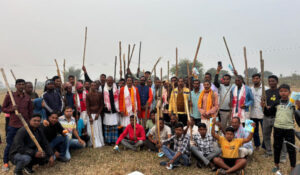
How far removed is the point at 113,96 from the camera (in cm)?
609

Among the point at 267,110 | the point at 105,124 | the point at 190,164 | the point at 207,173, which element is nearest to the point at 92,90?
the point at 105,124

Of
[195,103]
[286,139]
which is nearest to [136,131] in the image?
[195,103]

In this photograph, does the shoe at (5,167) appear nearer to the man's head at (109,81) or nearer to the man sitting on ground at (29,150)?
the man sitting on ground at (29,150)

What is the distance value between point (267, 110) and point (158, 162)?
2.49 meters

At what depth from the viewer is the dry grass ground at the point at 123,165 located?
4332mm

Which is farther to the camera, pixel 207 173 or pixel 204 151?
pixel 204 151

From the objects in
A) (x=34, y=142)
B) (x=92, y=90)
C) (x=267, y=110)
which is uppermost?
(x=92, y=90)

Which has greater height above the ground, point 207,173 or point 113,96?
point 113,96

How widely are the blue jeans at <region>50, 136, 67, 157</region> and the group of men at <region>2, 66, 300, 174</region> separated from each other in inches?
0.8

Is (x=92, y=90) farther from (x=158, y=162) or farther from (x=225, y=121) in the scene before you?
(x=225, y=121)

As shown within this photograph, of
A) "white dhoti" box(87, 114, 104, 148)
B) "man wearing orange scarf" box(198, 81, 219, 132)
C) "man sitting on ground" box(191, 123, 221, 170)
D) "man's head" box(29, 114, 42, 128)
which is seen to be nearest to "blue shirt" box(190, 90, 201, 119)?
"man wearing orange scarf" box(198, 81, 219, 132)

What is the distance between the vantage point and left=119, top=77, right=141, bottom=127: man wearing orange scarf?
243 inches

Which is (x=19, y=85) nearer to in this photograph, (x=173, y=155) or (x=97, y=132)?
(x=97, y=132)

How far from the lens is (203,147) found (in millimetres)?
4652
